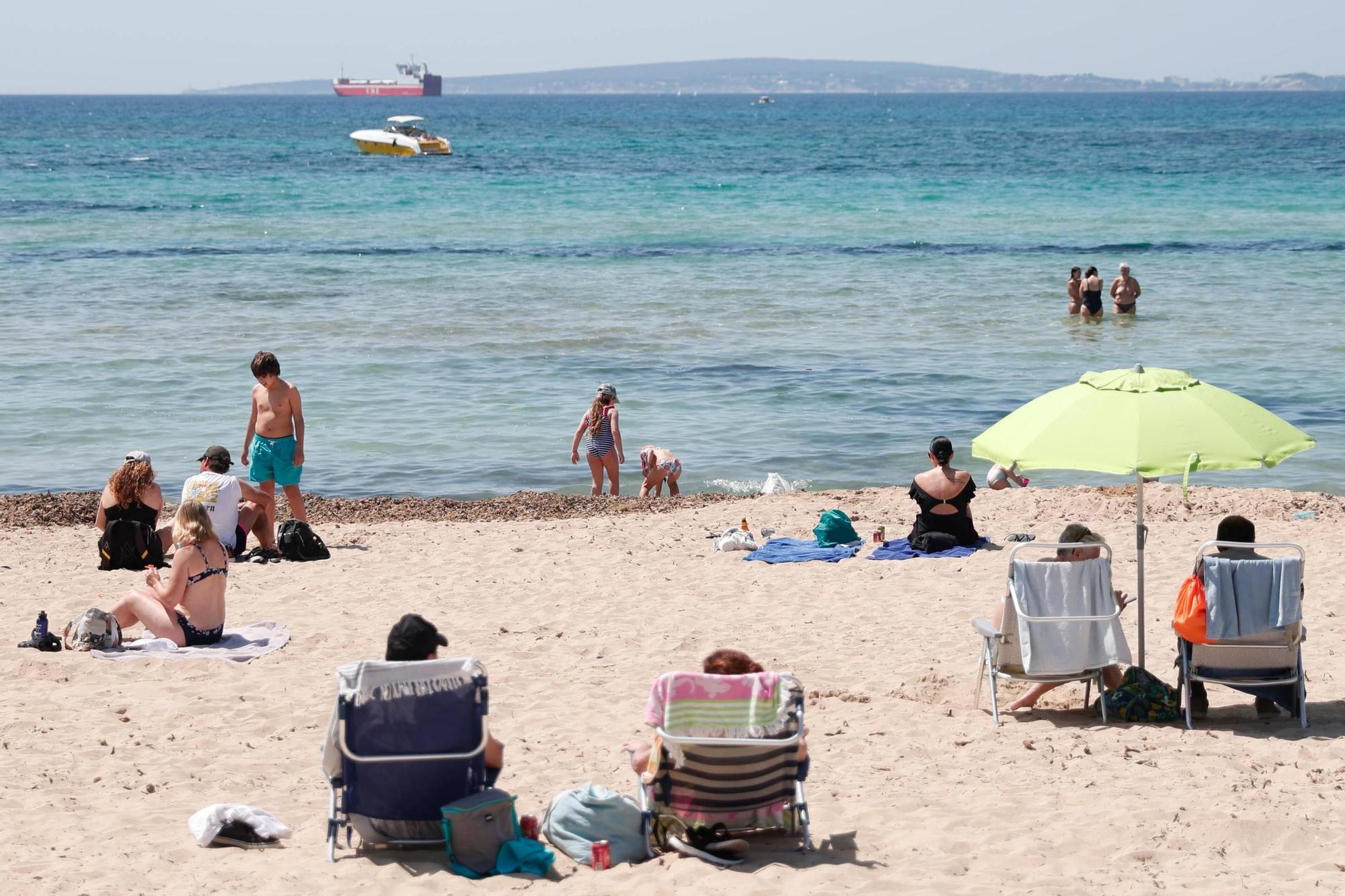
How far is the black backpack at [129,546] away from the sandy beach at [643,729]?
17 centimetres

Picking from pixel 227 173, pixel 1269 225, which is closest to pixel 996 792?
pixel 1269 225

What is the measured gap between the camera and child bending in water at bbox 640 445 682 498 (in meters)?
13.5

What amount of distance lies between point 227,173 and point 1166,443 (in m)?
59.6

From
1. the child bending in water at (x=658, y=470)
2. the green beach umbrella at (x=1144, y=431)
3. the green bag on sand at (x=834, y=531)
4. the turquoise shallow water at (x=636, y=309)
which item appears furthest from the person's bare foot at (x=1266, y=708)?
the turquoise shallow water at (x=636, y=309)

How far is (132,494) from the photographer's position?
386 inches

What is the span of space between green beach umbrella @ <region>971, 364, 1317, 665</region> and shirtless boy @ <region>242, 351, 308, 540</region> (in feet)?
18.8

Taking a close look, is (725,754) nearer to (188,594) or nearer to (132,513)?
(188,594)

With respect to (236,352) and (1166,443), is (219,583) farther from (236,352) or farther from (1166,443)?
(236,352)

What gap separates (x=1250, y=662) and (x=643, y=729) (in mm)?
2825

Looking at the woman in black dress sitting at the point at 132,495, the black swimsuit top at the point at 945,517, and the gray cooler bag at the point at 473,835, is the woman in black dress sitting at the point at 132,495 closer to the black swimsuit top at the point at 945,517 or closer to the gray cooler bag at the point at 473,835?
the black swimsuit top at the point at 945,517

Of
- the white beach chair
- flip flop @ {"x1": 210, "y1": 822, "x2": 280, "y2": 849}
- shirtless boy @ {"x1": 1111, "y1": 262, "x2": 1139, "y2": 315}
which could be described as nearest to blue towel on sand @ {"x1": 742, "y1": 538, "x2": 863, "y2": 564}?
the white beach chair

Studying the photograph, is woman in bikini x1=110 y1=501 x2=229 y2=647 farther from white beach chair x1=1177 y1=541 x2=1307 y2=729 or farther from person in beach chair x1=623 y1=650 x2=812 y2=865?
white beach chair x1=1177 y1=541 x2=1307 y2=729

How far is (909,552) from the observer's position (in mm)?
10398

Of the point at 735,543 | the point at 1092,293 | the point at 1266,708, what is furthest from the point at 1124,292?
the point at 1266,708
